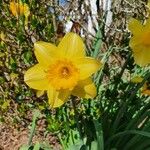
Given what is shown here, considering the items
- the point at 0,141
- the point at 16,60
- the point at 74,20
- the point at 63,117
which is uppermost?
the point at 74,20

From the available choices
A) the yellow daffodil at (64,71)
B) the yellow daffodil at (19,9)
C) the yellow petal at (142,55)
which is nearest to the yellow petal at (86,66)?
the yellow daffodil at (64,71)

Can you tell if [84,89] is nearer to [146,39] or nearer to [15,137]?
[146,39]

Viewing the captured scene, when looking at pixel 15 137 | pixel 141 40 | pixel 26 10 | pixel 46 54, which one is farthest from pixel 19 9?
pixel 15 137

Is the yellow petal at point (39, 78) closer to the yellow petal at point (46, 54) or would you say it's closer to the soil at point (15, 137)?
the yellow petal at point (46, 54)

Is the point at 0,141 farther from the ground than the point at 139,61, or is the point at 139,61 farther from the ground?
the point at 139,61

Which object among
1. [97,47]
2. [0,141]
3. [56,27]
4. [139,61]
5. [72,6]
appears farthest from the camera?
[0,141]

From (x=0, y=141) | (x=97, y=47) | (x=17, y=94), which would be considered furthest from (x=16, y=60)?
(x=0, y=141)

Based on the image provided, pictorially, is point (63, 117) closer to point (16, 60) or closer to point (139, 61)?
point (16, 60)
